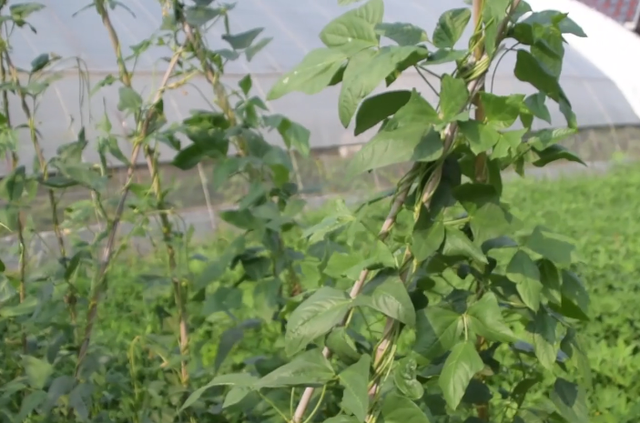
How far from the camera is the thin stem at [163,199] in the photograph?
49.4 inches

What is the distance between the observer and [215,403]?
141cm

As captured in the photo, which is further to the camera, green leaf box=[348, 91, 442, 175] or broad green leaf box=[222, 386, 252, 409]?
broad green leaf box=[222, 386, 252, 409]

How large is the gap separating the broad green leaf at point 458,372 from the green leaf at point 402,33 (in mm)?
339

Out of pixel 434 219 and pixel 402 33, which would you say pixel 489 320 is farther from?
pixel 402 33

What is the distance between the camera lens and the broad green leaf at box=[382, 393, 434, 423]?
0.78 m

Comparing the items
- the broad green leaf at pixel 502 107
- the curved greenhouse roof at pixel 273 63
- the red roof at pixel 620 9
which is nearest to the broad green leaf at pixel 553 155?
the broad green leaf at pixel 502 107

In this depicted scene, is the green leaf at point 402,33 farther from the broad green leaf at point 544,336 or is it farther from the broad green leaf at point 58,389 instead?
the broad green leaf at point 58,389

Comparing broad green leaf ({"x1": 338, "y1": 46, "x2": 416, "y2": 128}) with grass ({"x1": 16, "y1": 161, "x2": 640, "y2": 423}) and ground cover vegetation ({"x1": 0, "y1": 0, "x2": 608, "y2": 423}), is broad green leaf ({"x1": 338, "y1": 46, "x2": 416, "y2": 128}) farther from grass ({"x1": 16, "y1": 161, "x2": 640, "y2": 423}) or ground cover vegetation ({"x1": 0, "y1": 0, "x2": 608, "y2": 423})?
grass ({"x1": 16, "y1": 161, "x2": 640, "y2": 423})

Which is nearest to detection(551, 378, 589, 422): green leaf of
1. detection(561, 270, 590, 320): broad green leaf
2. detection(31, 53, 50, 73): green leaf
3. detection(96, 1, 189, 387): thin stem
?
detection(561, 270, 590, 320): broad green leaf

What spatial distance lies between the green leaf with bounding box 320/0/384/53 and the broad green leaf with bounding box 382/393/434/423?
377mm

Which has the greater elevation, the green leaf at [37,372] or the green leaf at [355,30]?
the green leaf at [355,30]

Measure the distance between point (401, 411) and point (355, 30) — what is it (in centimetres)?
41

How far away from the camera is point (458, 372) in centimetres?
79

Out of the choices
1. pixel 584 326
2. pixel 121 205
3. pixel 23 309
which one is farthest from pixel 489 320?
pixel 584 326
